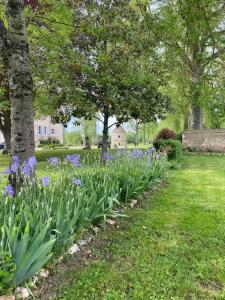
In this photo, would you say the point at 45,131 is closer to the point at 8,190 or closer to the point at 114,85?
the point at 114,85

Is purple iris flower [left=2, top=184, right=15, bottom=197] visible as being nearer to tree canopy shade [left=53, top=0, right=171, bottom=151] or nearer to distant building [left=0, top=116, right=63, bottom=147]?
tree canopy shade [left=53, top=0, right=171, bottom=151]

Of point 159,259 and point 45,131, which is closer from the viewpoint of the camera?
point 159,259

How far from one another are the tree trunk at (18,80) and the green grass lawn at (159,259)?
1.83 meters

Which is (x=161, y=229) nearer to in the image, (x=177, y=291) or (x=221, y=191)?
(x=177, y=291)

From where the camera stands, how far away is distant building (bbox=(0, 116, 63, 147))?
147 feet

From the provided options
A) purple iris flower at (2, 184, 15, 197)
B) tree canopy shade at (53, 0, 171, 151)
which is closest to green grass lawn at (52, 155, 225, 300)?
purple iris flower at (2, 184, 15, 197)

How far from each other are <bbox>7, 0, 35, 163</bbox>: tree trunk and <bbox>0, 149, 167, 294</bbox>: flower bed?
64cm

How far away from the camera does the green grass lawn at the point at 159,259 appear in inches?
111

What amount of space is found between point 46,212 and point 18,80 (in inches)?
90.7

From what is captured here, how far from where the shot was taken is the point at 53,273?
2.94m

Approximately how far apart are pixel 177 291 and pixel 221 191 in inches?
195

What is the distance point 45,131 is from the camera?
156 feet

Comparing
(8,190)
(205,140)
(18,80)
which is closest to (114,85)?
(18,80)

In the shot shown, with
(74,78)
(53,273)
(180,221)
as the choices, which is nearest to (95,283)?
(53,273)
